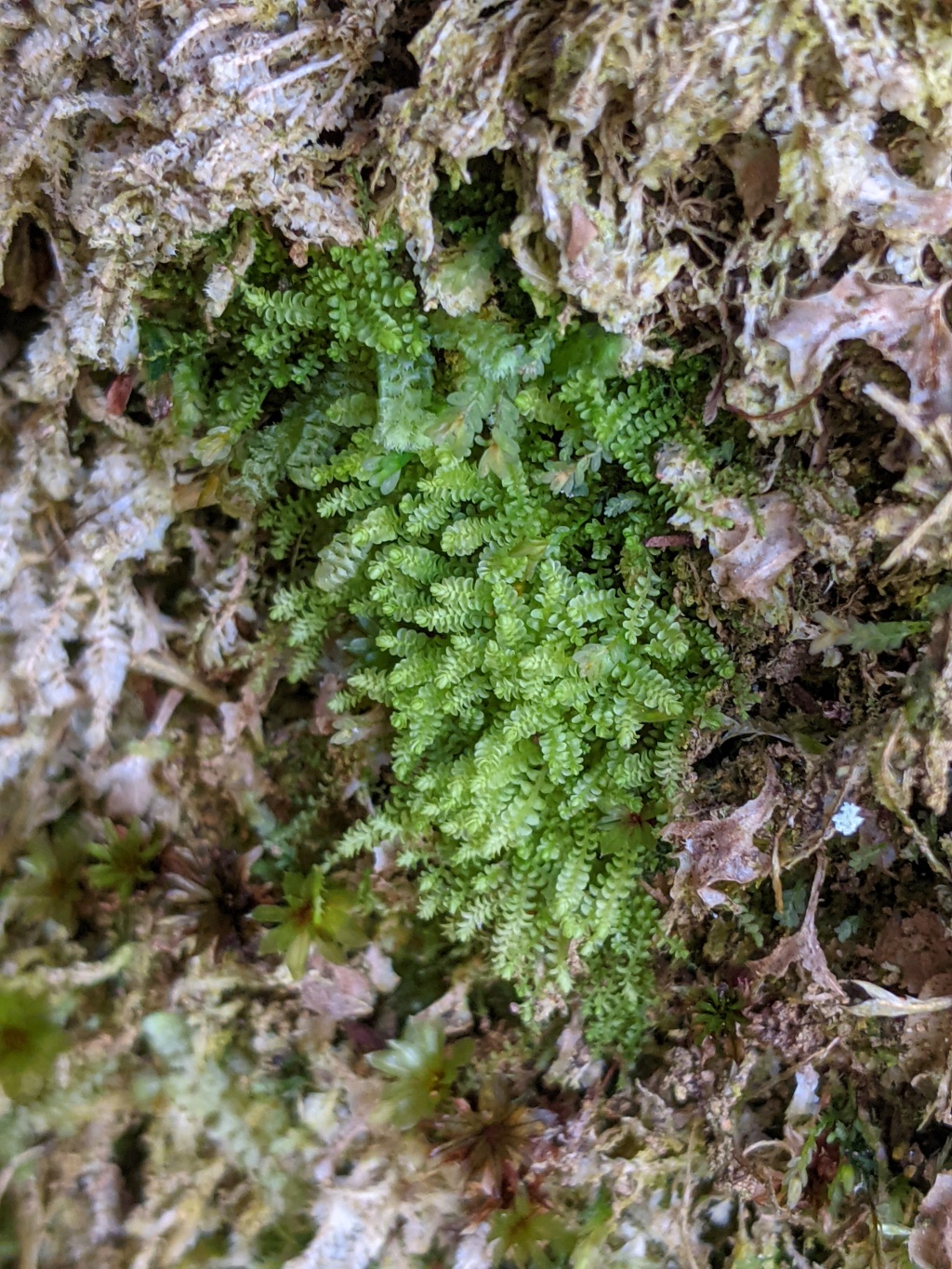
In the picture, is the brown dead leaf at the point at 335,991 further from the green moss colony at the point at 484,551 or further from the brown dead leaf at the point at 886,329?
the brown dead leaf at the point at 886,329

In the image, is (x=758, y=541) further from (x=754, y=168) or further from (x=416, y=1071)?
(x=416, y=1071)

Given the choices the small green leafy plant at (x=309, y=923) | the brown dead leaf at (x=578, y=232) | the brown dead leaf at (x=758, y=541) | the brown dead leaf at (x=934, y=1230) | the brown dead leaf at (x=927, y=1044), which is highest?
the brown dead leaf at (x=578, y=232)

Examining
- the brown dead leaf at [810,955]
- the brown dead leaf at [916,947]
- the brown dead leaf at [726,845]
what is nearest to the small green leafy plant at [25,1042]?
the brown dead leaf at [726,845]

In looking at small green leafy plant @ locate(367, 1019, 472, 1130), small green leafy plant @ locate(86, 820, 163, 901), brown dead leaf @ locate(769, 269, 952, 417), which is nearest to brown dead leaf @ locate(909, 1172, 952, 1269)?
small green leafy plant @ locate(367, 1019, 472, 1130)

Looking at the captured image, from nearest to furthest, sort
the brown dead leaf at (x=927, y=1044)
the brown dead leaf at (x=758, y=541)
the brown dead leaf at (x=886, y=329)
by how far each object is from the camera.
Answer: the brown dead leaf at (x=886, y=329) < the brown dead leaf at (x=758, y=541) < the brown dead leaf at (x=927, y=1044)

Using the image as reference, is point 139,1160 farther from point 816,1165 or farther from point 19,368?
point 19,368

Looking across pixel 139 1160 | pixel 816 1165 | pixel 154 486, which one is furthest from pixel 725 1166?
pixel 154 486
